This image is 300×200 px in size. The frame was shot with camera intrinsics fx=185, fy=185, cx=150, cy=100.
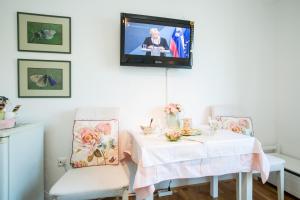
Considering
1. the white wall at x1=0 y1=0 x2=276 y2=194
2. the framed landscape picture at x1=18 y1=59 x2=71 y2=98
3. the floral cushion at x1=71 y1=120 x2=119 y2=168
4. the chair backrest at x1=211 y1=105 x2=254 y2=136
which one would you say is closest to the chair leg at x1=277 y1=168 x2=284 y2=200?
the chair backrest at x1=211 y1=105 x2=254 y2=136

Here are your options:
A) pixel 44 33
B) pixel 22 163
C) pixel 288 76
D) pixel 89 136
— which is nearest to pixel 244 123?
pixel 288 76

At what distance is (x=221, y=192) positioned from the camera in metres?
2.22

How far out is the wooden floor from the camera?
2078mm

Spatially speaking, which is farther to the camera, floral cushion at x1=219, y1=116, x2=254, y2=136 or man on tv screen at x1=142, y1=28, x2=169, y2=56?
floral cushion at x1=219, y1=116, x2=254, y2=136

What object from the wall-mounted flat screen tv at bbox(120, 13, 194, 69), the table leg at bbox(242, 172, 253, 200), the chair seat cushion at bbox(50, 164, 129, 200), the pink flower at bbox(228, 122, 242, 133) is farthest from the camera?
the pink flower at bbox(228, 122, 242, 133)

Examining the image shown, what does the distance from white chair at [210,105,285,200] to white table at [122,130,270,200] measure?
194 millimetres

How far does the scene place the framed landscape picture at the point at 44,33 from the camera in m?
1.84

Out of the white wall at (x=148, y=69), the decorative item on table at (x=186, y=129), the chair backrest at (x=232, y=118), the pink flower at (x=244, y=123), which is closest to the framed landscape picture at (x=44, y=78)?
the white wall at (x=148, y=69)

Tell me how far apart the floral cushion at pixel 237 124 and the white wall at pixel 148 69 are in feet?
0.84

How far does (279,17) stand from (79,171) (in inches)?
125

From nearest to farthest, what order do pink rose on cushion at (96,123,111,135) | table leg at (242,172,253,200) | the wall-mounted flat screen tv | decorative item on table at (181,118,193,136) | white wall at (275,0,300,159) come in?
table leg at (242,172,253,200) → decorative item on table at (181,118,193,136) → pink rose on cushion at (96,123,111,135) → the wall-mounted flat screen tv → white wall at (275,0,300,159)

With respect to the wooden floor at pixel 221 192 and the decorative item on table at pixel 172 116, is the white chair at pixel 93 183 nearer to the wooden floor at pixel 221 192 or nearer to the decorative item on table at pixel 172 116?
the decorative item on table at pixel 172 116

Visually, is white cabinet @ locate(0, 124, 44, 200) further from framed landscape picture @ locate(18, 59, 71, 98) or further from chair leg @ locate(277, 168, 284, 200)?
chair leg @ locate(277, 168, 284, 200)

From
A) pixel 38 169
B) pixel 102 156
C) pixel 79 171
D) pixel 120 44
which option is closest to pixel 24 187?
pixel 38 169
